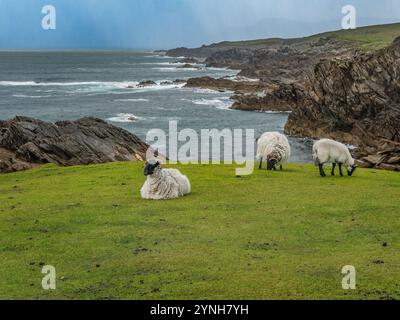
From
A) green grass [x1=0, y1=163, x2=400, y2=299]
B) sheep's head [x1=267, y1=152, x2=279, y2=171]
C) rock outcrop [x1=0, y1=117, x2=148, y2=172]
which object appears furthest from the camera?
rock outcrop [x1=0, y1=117, x2=148, y2=172]

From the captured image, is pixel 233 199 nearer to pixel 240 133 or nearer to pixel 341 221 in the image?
pixel 341 221

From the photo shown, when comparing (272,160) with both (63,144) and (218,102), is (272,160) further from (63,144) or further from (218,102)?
(218,102)

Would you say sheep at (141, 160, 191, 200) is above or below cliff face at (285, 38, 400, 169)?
below

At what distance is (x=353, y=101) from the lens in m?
66.4

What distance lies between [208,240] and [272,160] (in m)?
12.1

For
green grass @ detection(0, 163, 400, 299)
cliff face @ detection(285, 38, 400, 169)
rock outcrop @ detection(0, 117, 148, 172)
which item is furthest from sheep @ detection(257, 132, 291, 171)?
cliff face @ detection(285, 38, 400, 169)

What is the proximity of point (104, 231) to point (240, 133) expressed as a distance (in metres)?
54.4

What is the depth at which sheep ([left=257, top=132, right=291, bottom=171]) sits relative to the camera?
2511cm

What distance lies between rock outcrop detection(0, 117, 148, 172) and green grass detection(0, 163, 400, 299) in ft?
43.5

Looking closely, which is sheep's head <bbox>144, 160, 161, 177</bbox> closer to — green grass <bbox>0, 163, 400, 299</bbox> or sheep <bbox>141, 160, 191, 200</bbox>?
sheep <bbox>141, 160, 191, 200</bbox>

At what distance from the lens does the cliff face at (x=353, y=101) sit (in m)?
61.5

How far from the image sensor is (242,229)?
Answer: 15.1 metres

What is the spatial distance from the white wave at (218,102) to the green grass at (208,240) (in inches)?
2939
